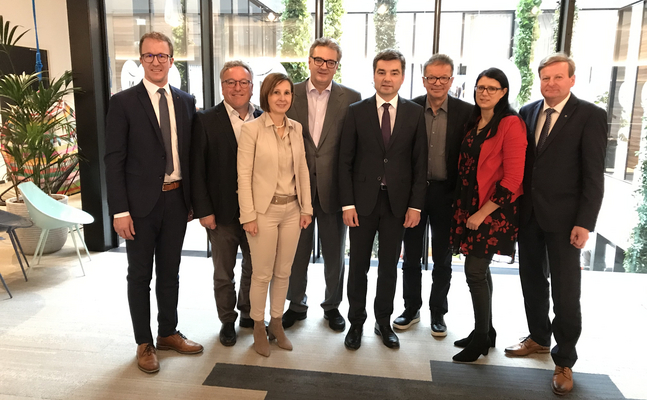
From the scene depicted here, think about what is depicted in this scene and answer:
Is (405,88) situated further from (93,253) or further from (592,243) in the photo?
(93,253)

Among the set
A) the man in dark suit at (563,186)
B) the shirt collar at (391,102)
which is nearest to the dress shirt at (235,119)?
the shirt collar at (391,102)

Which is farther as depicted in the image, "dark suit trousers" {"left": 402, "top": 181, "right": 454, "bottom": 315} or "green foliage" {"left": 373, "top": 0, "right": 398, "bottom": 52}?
"green foliage" {"left": 373, "top": 0, "right": 398, "bottom": 52}

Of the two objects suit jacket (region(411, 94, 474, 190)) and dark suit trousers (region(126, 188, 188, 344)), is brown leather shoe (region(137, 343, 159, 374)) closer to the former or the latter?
dark suit trousers (region(126, 188, 188, 344))

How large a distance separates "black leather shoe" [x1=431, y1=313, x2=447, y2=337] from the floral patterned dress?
76 centimetres

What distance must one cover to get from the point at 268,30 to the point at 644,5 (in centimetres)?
360

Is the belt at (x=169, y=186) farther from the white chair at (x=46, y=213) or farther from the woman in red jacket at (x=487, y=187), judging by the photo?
the white chair at (x=46, y=213)

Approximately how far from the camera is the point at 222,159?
279cm

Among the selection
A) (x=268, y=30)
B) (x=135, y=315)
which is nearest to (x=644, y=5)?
(x=268, y=30)

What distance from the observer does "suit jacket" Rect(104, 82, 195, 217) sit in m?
2.50

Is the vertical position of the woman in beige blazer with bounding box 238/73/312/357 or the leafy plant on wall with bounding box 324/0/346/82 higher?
the leafy plant on wall with bounding box 324/0/346/82

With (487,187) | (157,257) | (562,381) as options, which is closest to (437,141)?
(487,187)

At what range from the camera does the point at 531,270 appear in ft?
9.23

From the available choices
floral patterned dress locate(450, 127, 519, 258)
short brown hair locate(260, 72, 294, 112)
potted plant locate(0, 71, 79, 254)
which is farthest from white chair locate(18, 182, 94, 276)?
floral patterned dress locate(450, 127, 519, 258)

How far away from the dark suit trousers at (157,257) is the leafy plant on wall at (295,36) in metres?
2.47
